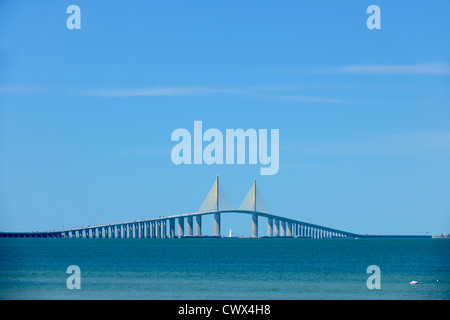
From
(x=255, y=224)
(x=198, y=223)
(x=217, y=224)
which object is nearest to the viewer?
(x=198, y=223)

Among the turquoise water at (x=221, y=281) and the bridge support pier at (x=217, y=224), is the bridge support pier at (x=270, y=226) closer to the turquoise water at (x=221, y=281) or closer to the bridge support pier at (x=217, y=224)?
the bridge support pier at (x=217, y=224)

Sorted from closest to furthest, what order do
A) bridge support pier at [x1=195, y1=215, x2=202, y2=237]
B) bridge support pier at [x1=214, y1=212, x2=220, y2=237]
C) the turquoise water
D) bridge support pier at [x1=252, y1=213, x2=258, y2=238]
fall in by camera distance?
the turquoise water
bridge support pier at [x1=214, y1=212, x2=220, y2=237]
bridge support pier at [x1=195, y1=215, x2=202, y2=237]
bridge support pier at [x1=252, y1=213, x2=258, y2=238]

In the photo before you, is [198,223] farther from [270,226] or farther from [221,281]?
[221,281]

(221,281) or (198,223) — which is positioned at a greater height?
(198,223)

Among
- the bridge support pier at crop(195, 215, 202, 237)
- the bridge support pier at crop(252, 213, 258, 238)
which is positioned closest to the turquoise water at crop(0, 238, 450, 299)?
the bridge support pier at crop(195, 215, 202, 237)

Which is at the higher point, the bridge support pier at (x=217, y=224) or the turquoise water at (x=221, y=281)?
the bridge support pier at (x=217, y=224)

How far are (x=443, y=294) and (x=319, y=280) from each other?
9528mm

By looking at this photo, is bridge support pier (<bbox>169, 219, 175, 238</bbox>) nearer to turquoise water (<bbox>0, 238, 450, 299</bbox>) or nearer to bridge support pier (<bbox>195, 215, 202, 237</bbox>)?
bridge support pier (<bbox>195, 215, 202, 237</bbox>)

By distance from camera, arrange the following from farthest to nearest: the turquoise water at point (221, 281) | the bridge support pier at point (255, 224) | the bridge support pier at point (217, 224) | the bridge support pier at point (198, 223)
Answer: the bridge support pier at point (255, 224) → the bridge support pier at point (198, 223) → the bridge support pier at point (217, 224) → the turquoise water at point (221, 281)

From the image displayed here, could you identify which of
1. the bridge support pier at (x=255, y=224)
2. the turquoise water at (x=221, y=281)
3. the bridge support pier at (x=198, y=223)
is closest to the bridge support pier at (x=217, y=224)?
the bridge support pier at (x=198, y=223)

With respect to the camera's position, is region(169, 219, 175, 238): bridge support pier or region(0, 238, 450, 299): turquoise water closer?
region(0, 238, 450, 299): turquoise water

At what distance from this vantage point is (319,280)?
49406 millimetres

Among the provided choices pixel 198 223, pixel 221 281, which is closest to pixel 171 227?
pixel 198 223
